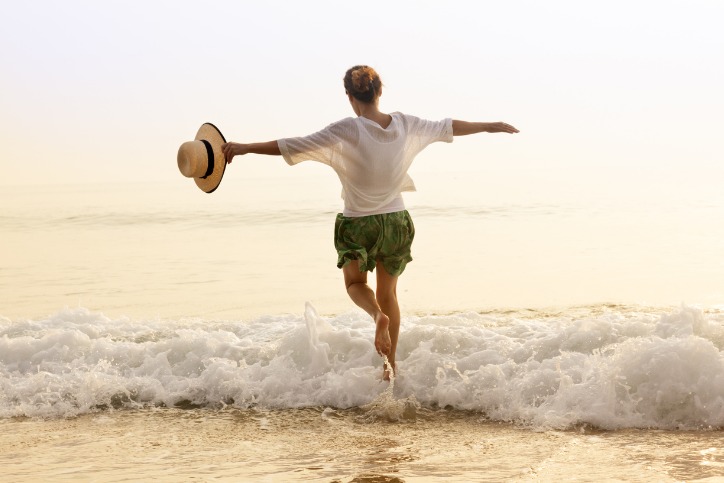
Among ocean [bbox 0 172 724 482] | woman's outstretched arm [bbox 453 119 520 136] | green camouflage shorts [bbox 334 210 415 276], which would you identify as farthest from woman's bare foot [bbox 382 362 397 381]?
woman's outstretched arm [bbox 453 119 520 136]

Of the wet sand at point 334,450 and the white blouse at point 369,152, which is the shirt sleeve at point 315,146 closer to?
the white blouse at point 369,152

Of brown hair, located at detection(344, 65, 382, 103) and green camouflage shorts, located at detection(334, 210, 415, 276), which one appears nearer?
brown hair, located at detection(344, 65, 382, 103)

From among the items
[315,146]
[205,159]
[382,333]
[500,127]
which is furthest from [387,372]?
[205,159]

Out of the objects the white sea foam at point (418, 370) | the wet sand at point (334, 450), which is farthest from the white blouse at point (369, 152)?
the wet sand at point (334, 450)

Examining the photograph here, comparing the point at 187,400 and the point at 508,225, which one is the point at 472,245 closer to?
the point at 508,225

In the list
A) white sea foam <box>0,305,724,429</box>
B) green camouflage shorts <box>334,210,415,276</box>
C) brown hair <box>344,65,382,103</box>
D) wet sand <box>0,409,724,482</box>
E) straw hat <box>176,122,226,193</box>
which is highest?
brown hair <box>344,65,382,103</box>

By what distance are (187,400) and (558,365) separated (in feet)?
7.70

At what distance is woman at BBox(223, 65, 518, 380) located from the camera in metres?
5.25

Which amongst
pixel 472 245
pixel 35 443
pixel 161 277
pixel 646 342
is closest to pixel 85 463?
pixel 35 443

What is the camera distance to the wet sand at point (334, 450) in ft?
13.8

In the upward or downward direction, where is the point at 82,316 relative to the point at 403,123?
downward

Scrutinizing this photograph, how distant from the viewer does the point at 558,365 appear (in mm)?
5605

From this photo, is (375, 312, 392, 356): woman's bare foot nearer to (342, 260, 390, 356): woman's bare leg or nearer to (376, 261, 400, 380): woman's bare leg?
(342, 260, 390, 356): woman's bare leg

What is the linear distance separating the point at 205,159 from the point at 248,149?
0.26 meters
